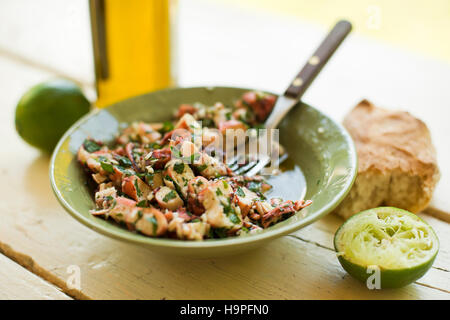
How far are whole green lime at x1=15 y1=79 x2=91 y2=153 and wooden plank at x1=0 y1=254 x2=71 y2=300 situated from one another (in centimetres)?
43

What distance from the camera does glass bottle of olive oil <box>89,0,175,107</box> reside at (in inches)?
56.0

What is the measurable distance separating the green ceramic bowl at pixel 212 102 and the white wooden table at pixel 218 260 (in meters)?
0.13

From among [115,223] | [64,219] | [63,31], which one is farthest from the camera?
[63,31]

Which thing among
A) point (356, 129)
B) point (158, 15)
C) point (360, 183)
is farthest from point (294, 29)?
point (360, 183)

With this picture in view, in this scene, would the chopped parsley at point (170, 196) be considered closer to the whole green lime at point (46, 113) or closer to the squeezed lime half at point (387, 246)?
the squeezed lime half at point (387, 246)

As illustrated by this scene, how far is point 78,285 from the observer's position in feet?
3.25

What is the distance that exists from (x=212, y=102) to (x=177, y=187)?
437 mm

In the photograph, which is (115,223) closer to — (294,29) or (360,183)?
(360,183)

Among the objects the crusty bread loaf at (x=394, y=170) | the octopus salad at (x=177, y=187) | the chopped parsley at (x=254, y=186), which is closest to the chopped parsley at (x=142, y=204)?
the octopus salad at (x=177, y=187)

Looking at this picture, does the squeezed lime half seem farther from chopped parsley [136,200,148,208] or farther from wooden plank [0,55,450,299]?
chopped parsley [136,200,148,208]

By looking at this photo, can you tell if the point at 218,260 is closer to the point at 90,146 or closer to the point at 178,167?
the point at 178,167

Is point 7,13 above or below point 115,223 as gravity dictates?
above

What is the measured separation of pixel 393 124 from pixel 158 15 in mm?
744

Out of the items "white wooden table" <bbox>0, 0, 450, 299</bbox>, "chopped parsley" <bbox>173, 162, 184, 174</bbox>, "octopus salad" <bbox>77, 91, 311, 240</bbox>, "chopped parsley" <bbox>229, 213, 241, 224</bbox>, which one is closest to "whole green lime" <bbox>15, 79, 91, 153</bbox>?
"white wooden table" <bbox>0, 0, 450, 299</bbox>
